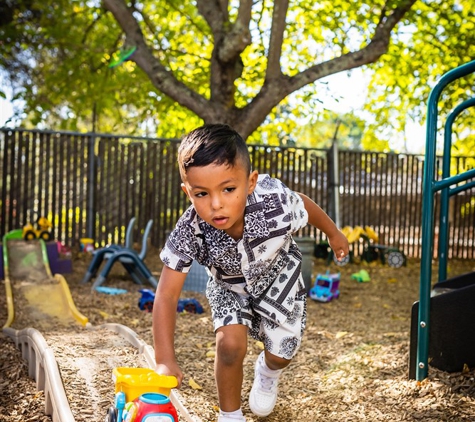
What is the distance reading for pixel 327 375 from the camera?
11.4ft

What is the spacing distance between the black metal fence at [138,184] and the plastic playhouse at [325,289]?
12.1 ft

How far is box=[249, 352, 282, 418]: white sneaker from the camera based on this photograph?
2799 millimetres

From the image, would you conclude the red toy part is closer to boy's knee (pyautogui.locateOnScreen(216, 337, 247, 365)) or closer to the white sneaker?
boy's knee (pyautogui.locateOnScreen(216, 337, 247, 365))

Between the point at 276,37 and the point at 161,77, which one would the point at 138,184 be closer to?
the point at 161,77

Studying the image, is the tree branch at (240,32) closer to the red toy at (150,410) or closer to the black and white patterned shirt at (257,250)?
the black and white patterned shirt at (257,250)

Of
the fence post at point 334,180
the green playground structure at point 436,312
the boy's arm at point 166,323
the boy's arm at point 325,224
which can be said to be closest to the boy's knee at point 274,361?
the boy's arm at point 325,224

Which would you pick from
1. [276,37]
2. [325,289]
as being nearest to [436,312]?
[325,289]

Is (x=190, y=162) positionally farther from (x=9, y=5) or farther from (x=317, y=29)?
(x=9, y=5)

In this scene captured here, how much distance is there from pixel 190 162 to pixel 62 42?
804 centimetres

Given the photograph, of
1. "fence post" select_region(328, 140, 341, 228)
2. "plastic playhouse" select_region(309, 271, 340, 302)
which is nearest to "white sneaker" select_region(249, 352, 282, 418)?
"plastic playhouse" select_region(309, 271, 340, 302)

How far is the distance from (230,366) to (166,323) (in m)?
0.39

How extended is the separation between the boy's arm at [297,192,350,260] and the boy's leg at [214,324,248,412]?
64 cm

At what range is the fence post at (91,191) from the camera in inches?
381

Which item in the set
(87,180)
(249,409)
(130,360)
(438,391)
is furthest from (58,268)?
(438,391)
